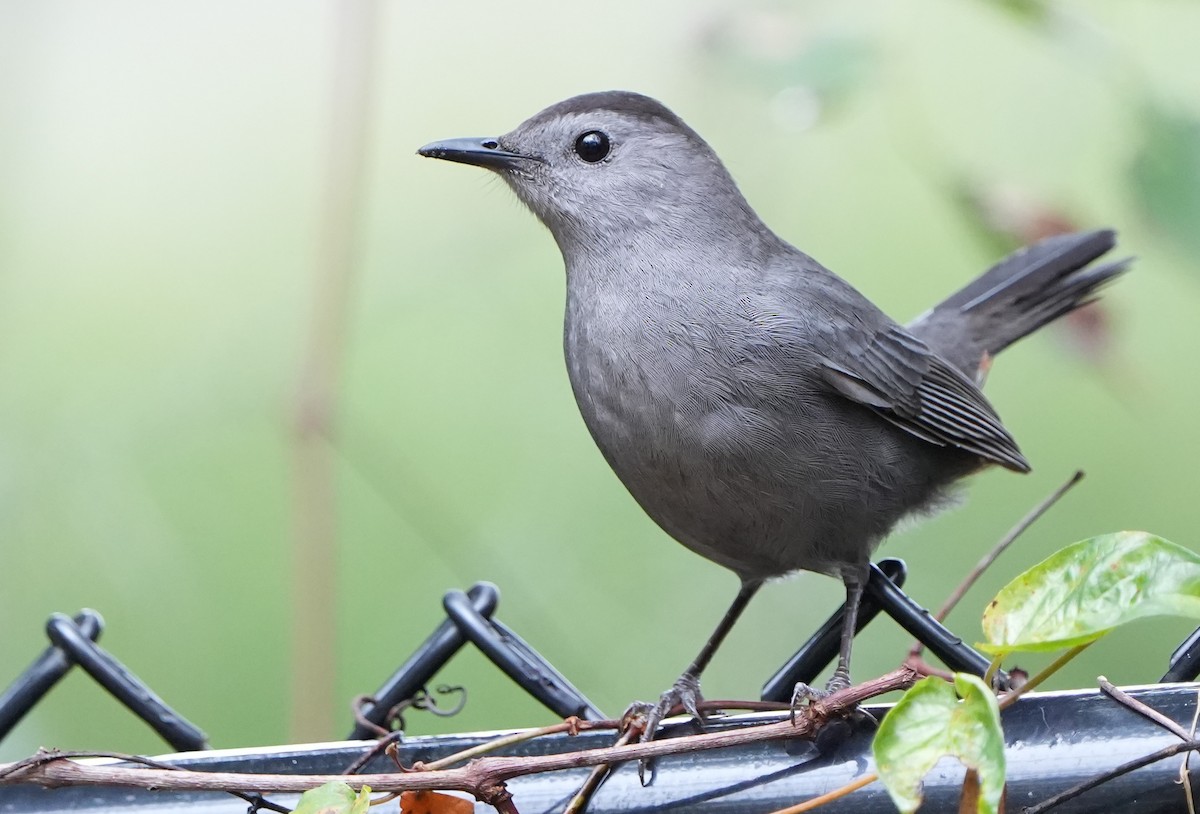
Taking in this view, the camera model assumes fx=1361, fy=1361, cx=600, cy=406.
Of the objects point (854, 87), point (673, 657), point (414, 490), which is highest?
point (854, 87)

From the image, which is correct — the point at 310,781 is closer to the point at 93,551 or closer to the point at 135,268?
the point at 93,551

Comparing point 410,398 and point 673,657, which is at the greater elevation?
point 410,398

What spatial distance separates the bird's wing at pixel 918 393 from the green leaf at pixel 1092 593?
4.40ft

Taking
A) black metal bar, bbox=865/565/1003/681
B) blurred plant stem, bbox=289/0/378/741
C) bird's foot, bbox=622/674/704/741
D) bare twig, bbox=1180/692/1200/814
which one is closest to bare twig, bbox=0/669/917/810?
bird's foot, bbox=622/674/704/741

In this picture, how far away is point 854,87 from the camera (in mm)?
2723

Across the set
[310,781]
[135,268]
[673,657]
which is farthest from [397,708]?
[135,268]

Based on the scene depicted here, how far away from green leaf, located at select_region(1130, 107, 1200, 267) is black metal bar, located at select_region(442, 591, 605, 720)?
130cm

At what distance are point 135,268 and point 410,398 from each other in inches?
42.0

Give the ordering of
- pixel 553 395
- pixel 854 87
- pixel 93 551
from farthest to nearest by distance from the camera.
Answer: pixel 553 395 < pixel 93 551 < pixel 854 87

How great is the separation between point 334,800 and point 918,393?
189 cm

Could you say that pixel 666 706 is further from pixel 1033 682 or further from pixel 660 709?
pixel 1033 682

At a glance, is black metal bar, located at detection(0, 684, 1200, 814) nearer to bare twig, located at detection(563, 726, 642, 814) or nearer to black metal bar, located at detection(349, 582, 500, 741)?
bare twig, located at detection(563, 726, 642, 814)

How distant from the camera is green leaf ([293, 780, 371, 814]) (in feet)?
5.45

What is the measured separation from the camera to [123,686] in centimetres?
234
